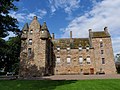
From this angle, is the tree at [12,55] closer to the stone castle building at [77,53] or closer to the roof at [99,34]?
the stone castle building at [77,53]

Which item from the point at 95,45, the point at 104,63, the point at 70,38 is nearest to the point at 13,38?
the point at 70,38

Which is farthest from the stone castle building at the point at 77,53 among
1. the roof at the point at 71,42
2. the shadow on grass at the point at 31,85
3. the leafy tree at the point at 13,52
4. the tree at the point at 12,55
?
the shadow on grass at the point at 31,85

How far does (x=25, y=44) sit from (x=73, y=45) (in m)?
15.3

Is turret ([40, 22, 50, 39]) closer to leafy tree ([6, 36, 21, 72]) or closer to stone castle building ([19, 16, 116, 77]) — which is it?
stone castle building ([19, 16, 116, 77])

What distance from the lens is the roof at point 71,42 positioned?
4697 cm

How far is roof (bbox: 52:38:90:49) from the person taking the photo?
47.0 m

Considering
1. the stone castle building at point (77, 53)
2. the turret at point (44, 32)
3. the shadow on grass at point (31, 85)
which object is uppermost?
the turret at point (44, 32)

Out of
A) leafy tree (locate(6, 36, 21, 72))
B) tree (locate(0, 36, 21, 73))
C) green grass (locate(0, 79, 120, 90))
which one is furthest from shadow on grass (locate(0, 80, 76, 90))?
leafy tree (locate(6, 36, 21, 72))

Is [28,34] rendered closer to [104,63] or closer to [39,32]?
[39,32]

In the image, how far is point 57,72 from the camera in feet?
147

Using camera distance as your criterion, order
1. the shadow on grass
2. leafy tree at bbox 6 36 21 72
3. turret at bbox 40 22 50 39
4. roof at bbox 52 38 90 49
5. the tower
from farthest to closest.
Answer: leafy tree at bbox 6 36 21 72 → roof at bbox 52 38 90 49 → turret at bbox 40 22 50 39 → the tower → the shadow on grass

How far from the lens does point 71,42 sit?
48.8 metres

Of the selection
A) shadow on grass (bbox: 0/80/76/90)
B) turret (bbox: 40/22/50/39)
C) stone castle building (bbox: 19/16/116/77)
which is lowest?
shadow on grass (bbox: 0/80/76/90)

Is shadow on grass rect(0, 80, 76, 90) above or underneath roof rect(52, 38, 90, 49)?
underneath
